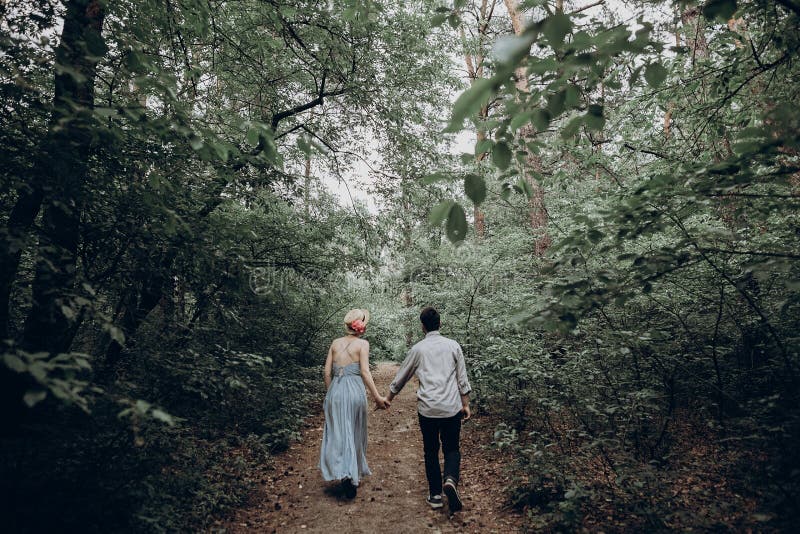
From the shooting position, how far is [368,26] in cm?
630

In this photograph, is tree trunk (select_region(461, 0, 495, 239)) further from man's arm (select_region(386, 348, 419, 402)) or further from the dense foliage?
man's arm (select_region(386, 348, 419, 402))

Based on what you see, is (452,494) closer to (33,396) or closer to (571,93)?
(33,396)

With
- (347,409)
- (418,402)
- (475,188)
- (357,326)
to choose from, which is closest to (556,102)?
(475,188)

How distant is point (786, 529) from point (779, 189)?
377 centimetres

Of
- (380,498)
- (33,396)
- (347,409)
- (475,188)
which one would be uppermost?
(475,188)

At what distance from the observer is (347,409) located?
486 centimetres

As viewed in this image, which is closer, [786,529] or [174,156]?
[786,529]

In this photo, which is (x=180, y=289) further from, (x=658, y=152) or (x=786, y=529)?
(x=658, y=152)

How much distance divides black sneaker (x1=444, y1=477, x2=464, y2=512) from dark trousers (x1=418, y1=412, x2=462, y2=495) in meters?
0.05

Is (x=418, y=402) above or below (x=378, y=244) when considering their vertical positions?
below

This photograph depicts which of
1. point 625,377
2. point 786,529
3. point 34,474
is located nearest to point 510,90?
point 786,529

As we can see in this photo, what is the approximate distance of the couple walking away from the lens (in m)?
4.20

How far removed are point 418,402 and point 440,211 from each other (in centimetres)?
326

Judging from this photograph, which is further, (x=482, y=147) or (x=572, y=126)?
(x=572, y=126)
